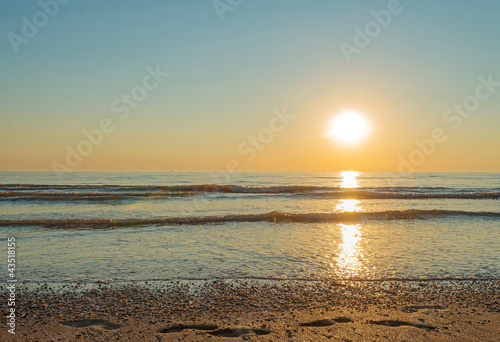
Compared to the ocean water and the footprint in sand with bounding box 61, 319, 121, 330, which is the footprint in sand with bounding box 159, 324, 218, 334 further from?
the ocean water

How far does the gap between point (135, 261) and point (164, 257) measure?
1.00 m

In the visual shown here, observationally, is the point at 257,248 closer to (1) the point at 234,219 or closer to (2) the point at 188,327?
(2) the point at 188,327

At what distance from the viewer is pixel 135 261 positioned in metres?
11.3

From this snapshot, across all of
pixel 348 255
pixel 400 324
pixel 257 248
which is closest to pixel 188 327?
pixel 400 324

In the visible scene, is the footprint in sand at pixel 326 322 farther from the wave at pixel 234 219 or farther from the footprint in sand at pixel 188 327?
the wave at pixel 234 219

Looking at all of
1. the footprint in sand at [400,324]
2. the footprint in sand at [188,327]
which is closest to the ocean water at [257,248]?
the footprint in sand at [400,324]

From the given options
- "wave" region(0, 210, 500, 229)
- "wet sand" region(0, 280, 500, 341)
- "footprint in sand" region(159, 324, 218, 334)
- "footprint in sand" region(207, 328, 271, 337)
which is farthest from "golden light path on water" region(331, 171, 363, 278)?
"wave" region(0, 210, 500, 229)

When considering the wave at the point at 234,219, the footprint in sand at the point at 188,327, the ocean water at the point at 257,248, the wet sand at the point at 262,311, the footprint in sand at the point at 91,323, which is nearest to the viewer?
the wet sand at the point at 262,311

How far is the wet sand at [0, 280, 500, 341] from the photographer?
598 cm

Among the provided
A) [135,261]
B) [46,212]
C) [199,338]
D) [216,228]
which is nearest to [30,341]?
[199,338]

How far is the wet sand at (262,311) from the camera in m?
5.98

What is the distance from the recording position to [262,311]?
7098 mm

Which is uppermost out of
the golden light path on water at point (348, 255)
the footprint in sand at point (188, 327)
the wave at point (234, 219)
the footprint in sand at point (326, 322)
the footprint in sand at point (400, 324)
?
the wave at point (234, 219)

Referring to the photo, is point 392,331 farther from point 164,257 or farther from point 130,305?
point 164,257
